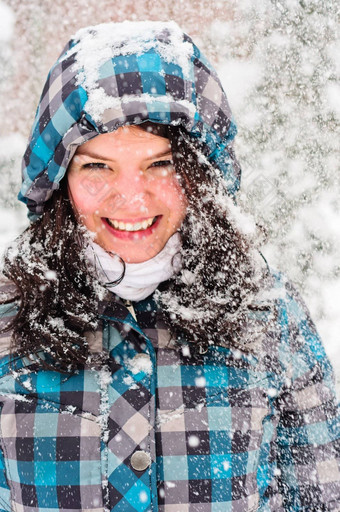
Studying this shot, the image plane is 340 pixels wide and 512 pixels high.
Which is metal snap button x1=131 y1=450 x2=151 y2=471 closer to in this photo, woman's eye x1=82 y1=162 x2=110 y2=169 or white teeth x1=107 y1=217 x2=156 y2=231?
white teeth x1=107 y1=217 x2=156 y2=231

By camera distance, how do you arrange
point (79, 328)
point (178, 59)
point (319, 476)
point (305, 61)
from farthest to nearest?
point (305, 61), point (319, 476), point (79, 328), point (178, 59)

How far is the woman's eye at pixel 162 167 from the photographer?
1185 millimetres

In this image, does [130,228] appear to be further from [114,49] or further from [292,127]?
[292,127]

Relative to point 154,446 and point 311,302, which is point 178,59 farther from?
point 311,302

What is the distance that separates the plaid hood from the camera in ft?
3.49

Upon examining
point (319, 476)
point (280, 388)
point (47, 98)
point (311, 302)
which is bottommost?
point (311, 302)

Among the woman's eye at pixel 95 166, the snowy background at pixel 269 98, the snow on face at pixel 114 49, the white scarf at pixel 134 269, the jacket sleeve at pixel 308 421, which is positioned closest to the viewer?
the snow on face at pixel 114 49

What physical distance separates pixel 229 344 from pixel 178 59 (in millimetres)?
808

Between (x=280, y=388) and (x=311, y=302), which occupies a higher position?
(x=280, y=388)

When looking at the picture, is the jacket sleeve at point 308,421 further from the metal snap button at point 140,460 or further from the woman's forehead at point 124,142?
the woman's forehead at point 124,142

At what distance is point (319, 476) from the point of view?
1417 millimetres

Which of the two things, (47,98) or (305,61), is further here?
(305,61)

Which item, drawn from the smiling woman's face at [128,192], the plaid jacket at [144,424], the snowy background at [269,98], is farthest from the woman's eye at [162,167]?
the snowy background at [269,98]

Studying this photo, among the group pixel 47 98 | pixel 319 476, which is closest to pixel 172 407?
pixel 319 476
